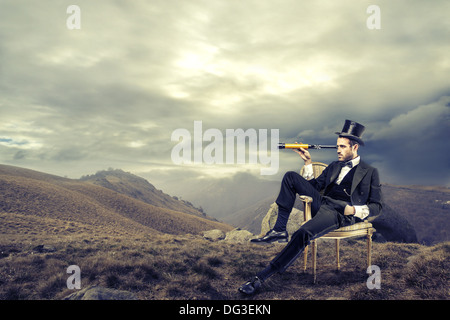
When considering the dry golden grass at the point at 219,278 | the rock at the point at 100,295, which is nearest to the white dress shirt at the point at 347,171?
the dry golden grass at the point at 219,278

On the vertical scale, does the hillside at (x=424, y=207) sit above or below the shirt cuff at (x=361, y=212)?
below

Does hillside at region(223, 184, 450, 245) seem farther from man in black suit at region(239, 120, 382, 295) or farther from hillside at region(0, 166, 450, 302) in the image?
man in black suit at region(239, 120, 382, 295)

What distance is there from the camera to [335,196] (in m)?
4.85

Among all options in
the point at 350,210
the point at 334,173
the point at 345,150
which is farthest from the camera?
the point at 334,173

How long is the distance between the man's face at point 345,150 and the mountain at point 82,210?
54.7ft

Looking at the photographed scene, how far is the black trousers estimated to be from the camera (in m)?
4.14

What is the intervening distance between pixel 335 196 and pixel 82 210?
857 inches

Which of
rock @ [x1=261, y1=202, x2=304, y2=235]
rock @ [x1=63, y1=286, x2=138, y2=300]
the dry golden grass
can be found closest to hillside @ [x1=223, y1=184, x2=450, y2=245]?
rock @ [x1=261, y1=202, x2=304, y2=235]

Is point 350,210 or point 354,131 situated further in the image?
point 354,131

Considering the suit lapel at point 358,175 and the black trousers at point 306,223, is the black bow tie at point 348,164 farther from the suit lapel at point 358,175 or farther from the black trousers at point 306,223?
the black trousers at point 306,223

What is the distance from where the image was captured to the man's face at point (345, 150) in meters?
4.78

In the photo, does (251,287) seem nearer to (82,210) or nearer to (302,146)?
(302,146)

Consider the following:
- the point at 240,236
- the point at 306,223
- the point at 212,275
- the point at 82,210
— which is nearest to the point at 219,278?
the point at 212,275

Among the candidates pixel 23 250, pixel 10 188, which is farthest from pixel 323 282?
pixel 10 188
